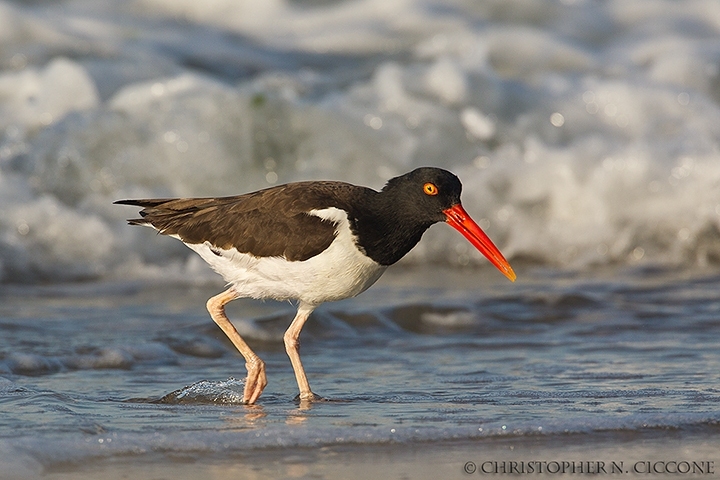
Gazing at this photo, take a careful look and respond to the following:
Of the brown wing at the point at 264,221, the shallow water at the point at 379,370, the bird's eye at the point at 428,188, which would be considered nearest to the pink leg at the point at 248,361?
the shallow water at the point at 379,370

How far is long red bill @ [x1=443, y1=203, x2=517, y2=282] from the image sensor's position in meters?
5.76

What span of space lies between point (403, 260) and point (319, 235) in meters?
4.64

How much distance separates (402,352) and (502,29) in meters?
7.27

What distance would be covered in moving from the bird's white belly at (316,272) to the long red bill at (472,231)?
467 mm

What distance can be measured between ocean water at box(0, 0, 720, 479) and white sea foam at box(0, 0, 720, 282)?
1.1 inches

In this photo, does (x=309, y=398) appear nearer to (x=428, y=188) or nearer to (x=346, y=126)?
(x=428, y=188)

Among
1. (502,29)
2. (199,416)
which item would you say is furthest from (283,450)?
(502,29)

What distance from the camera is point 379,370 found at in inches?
257

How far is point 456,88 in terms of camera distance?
38.8ft

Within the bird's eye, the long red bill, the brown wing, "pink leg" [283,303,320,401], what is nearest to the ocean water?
"pink leg" [283,303,320,401]

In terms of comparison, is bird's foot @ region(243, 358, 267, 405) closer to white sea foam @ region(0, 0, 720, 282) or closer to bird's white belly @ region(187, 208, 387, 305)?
bird's white belly @ region(187, 208, 387, 305)

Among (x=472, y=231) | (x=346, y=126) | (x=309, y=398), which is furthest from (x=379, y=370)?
→ (x=346, y=126)

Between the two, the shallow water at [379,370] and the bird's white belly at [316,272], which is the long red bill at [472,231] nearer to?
the bird's white belly at [316,272]

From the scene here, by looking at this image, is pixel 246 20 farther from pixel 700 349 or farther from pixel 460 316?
pixel 700 349
